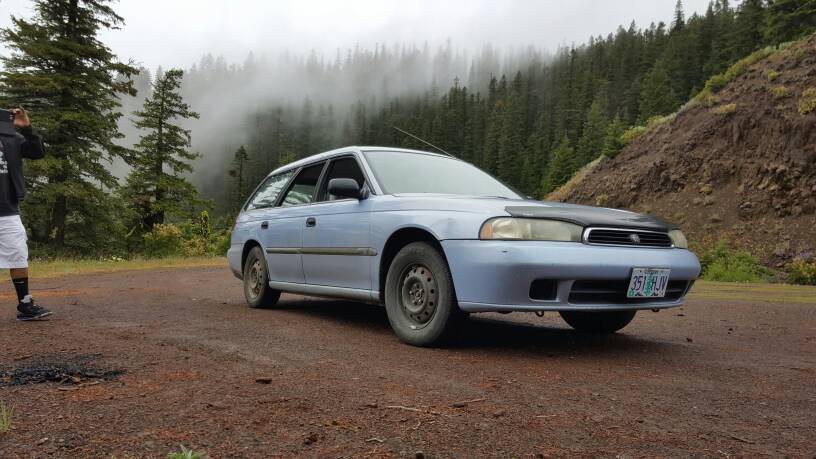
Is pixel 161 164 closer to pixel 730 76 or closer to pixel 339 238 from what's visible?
pixel 730 76

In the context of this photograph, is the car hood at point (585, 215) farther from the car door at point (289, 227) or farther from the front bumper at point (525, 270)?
the car door at point (289, 227)

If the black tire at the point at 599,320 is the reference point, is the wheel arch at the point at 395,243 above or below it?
above

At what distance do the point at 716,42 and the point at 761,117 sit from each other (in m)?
A: 65.2

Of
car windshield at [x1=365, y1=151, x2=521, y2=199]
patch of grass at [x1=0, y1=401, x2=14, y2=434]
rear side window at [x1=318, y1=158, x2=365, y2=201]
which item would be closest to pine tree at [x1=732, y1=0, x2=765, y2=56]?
car windshield at [x1=365, y1=151, x2=521, y2=199]

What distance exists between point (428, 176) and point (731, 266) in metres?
13.6

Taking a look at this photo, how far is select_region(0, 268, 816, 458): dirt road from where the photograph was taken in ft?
6.71

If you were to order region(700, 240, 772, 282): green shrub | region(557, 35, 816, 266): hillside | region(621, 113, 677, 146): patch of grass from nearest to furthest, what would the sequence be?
1. region(700, 240, 772, 282): green shrub
2. region(557, 35, 816, 266): hillside
3. region(621, 113, 677, 146): patch of grass

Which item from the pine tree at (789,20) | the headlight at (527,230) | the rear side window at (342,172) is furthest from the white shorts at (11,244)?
the pine tree at (789,20)

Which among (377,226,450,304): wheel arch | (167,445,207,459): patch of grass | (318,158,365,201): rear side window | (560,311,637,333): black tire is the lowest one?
(560,311,637,333): black tire

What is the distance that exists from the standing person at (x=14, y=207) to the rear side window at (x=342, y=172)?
268cm

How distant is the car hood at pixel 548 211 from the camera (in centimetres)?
362

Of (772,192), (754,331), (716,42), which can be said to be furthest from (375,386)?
(716,42)

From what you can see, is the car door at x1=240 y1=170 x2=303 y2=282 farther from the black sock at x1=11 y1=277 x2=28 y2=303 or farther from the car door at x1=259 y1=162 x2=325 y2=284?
the black sock at x1=11 y1=277 x2=28 y2=303

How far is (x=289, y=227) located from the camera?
559cm
